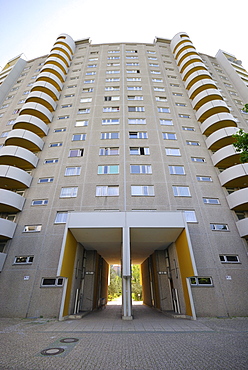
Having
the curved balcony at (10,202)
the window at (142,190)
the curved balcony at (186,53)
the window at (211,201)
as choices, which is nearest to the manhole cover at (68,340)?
the window at (142,190)

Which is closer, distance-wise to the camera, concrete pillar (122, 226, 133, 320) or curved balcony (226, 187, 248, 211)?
concrete pillar (122, 226, 133, 320)

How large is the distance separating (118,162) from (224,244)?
447 inches

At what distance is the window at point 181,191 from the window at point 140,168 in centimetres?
292

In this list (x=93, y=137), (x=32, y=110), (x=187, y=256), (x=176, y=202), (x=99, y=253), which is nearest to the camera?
(x=187, y=256)

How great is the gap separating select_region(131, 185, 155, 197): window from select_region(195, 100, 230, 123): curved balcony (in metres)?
12.0

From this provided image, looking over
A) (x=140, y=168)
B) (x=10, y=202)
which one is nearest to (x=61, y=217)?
(x=10, y=202)

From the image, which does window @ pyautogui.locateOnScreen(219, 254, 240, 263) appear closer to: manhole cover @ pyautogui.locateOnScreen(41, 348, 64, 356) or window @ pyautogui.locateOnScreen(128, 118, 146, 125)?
manhole cover @ pyautogui.locateOnScreen(41, 348, 64, 356)

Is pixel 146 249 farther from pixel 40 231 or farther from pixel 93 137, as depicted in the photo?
pixel 93 137

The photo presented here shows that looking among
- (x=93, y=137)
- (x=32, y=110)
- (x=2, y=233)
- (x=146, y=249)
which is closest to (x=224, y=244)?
(x=146, y=249)

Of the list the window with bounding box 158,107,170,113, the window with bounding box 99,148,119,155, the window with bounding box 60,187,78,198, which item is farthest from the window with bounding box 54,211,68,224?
the window with bounding box 158,107,170,113

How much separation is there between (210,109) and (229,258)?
16.3m

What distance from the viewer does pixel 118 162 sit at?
59.9 feet

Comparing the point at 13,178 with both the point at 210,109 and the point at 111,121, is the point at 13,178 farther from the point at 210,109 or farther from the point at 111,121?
the point at 210,109

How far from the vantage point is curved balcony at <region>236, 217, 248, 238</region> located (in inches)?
579
